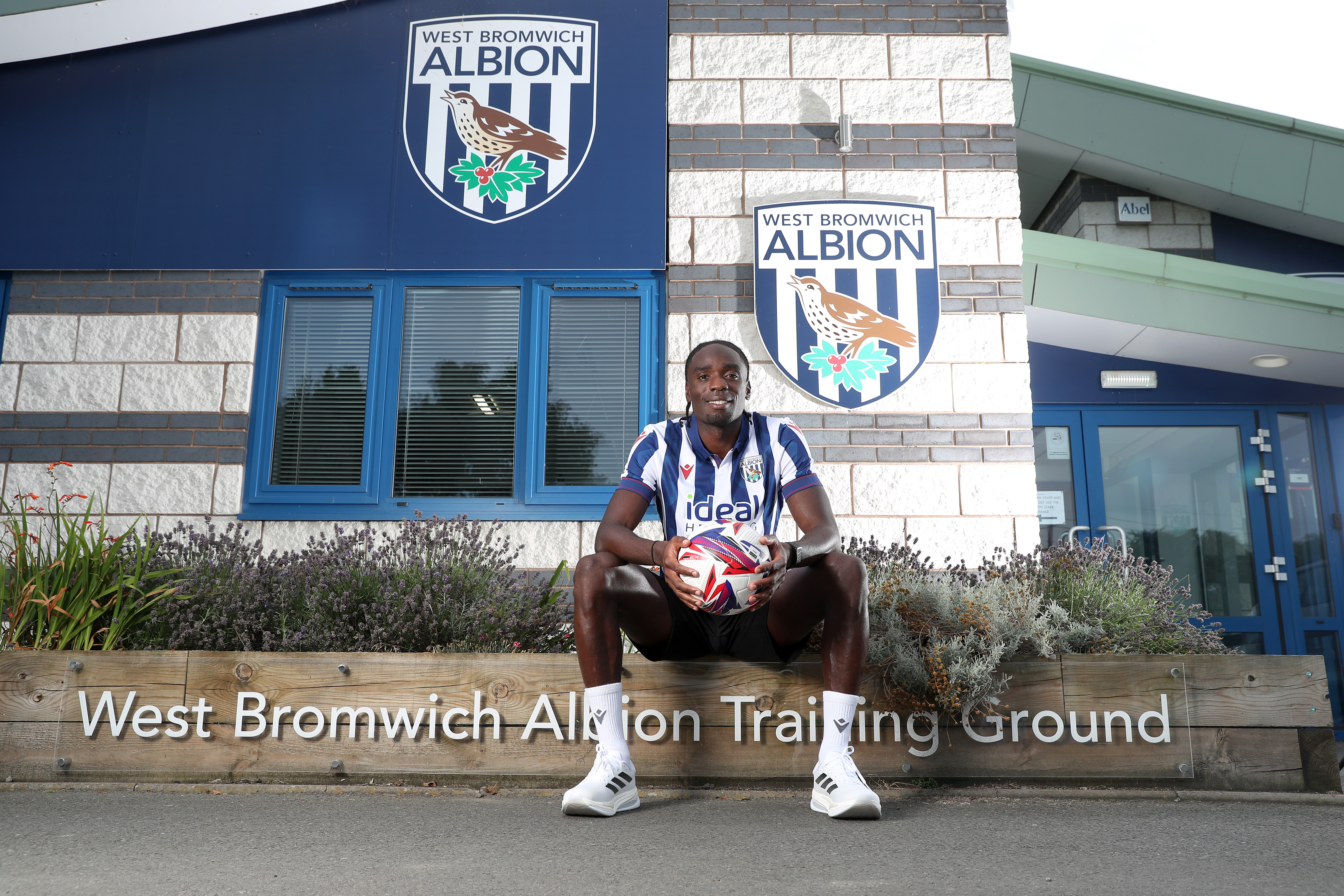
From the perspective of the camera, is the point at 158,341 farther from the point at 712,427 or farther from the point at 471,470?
the point at 712,427

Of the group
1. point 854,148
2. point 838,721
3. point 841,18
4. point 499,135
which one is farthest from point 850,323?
point 838,721

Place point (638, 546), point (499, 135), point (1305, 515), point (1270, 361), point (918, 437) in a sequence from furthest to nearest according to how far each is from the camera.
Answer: point (1305, 515), point (1270, 361), point (499, 135), point (918, 437), point (638, 546)

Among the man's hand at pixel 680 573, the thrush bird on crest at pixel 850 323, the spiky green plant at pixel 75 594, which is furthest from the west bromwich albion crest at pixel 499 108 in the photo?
the man's hand at pixel 680 573

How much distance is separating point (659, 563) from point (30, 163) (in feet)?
16.5

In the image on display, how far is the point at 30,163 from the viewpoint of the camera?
5.32 metres

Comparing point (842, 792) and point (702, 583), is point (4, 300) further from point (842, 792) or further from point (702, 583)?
point (842, 792)

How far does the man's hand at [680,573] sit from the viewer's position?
2617mm

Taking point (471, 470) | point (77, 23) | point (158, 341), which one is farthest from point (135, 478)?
point (77, 23)

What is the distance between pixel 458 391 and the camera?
509 cm

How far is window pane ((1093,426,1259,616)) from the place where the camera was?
7000 millimetres

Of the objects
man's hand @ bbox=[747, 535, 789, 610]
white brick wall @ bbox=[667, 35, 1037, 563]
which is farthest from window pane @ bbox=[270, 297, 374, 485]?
man's hand @ bbox=[747, 535, 789, 610]

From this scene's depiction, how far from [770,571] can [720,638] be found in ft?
1.89

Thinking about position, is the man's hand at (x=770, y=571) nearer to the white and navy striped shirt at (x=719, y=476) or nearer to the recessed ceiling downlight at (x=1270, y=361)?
the white and navy striped shirt at (x=719, y=476)

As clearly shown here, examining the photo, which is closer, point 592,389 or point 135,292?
point 592,389
